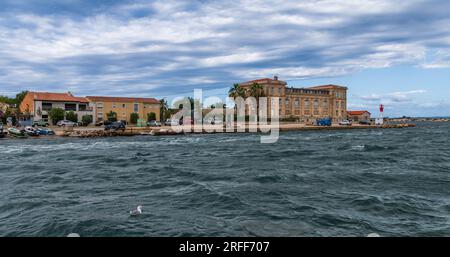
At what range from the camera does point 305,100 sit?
14000cm

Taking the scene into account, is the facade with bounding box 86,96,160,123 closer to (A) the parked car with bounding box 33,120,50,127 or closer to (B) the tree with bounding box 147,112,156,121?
(B) the tree with bounding box 147,112,156,121

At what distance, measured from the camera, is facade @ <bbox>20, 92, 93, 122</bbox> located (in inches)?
3329

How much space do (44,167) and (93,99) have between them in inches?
2737

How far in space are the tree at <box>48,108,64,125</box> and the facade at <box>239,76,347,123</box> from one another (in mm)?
62167

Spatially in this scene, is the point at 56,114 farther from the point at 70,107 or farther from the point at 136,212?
the point at 136,212

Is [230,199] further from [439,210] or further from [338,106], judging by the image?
[338,106]

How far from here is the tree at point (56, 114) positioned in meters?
82.6

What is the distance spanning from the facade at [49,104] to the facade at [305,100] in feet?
183

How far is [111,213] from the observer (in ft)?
44.5

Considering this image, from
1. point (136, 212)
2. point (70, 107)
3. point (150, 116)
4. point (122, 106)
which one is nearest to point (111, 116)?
point (122, 106)

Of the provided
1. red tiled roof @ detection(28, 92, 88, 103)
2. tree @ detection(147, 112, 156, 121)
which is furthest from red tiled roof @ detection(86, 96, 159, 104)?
tree @ detection(147, 112, 156, 121)
